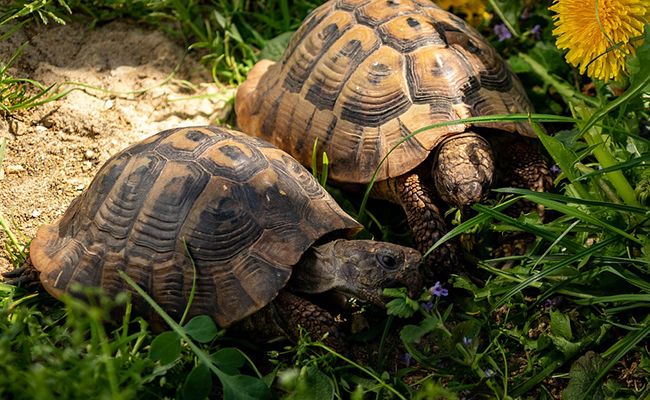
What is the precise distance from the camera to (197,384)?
7.53 feet

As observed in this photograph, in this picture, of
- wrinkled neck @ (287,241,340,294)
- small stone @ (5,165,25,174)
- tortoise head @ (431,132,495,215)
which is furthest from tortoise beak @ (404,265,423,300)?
small stone @ (5,165,25,174)

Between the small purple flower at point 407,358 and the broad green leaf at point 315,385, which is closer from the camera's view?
the broad green leaf at point 315,385

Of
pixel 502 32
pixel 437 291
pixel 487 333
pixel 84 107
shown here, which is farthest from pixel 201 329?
pixel 502 32

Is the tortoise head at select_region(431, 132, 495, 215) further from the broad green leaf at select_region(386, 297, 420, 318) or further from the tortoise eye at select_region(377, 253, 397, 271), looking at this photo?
the broad green leaf at select_region(386, 297, 420, 318)

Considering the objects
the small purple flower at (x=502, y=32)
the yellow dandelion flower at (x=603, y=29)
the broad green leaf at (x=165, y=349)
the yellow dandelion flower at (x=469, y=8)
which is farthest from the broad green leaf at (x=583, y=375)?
the yellow dandelion flower at (x=469, y=8)

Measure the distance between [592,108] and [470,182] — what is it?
1.28m

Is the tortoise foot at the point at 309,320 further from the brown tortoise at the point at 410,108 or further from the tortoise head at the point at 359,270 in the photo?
the brown tortoise at the point at 410,108

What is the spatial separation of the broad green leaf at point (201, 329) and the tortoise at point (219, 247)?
21 centimetres

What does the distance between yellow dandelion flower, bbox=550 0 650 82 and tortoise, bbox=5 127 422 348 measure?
4.14ft

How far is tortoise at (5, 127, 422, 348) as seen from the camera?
266 cm

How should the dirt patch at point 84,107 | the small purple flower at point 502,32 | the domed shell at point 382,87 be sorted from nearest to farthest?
the domed shell at point 382,87 → the dirt patch at point 84,107 → the small purple flower at point 502,32

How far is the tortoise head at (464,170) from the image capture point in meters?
2.97

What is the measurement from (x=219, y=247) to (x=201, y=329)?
427mm

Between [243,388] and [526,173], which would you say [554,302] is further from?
[243,388]
